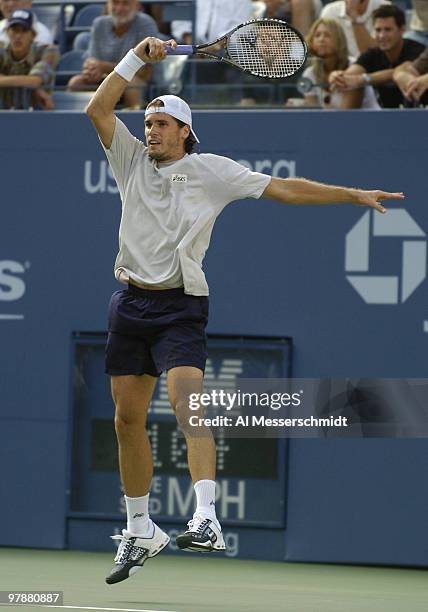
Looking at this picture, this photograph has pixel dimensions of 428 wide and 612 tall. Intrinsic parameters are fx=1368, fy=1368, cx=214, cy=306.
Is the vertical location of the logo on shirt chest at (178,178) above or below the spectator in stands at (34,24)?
below

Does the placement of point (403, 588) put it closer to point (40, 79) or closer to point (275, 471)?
point (275, 471)

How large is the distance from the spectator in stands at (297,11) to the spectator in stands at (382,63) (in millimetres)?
854

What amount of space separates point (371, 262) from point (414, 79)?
3.77 ft

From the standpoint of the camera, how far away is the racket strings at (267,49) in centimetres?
697

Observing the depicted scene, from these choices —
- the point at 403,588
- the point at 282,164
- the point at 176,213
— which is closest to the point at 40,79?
the point at 282,164

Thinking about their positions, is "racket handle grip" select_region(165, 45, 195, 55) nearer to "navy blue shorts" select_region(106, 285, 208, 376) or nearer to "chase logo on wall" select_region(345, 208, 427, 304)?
"navy blue shorts" select_region(106, 285, 208, 376)

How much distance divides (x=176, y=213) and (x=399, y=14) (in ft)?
9.98

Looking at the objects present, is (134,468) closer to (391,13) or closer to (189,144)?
(189,144)

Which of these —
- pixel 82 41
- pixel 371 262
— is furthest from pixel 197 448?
pixel 82 41

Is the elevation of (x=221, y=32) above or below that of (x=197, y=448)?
above

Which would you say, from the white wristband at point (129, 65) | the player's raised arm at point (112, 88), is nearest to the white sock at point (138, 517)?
the player's raised arm at point (112, 88)

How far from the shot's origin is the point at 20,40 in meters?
9.72

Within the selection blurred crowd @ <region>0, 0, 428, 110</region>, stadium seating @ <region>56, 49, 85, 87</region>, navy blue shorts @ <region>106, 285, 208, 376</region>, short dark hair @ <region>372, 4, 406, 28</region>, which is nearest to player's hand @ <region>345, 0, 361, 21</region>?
blurred crowd @ <region>0, 0, 428, 110</region>

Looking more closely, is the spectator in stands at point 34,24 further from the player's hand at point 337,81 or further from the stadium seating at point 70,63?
the player's hand at point 337,81
